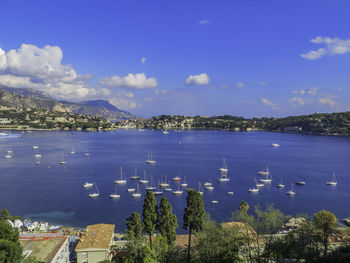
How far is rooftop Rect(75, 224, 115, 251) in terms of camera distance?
18312 mm

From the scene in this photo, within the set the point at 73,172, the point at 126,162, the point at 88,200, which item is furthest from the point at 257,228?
the point at 126,162

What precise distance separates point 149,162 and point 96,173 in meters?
15.4

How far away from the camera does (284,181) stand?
52.0m

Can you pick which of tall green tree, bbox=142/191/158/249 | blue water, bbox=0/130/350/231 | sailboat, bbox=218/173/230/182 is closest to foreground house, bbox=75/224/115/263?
tall green tree, bbox=142/191/158/249

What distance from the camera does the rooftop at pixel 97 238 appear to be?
18.3 m

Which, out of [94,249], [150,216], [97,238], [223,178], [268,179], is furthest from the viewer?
[268,179]

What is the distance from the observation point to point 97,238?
1927cm

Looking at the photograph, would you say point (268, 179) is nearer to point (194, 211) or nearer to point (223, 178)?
point (223, 178)

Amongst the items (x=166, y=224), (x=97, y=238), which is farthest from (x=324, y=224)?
(x=97, y=238)

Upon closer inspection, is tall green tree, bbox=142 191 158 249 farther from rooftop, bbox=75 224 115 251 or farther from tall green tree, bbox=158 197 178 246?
rooftop, bbox=75 224 115 251

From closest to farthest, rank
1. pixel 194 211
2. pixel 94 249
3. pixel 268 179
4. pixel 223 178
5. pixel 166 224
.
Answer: pixel 94 249
pixel 194 211
pixel 166 224
pixel 223 178
pixel 268 179

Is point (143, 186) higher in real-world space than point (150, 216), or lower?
lower

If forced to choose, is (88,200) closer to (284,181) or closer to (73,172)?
(73,172)

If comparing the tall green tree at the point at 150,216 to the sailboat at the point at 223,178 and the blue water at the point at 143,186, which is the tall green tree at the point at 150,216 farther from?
the sailboat at the point at 223,178
